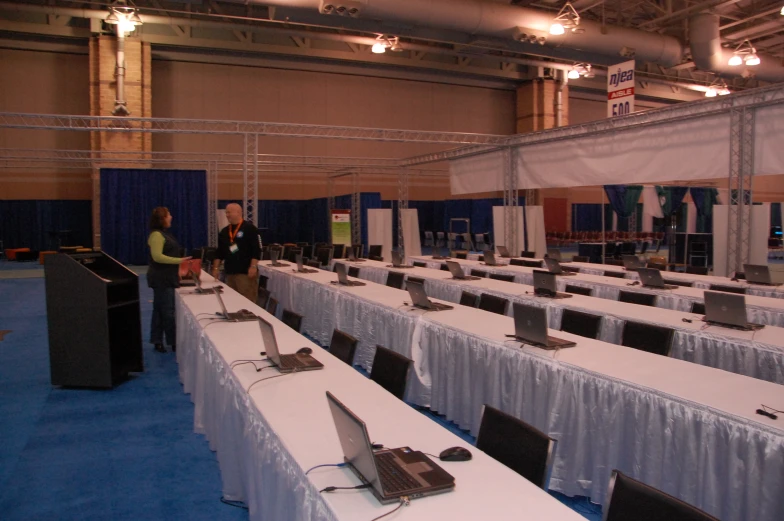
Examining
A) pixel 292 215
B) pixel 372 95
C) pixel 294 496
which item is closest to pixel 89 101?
pixel 292 215

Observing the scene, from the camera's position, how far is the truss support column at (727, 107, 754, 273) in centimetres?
784

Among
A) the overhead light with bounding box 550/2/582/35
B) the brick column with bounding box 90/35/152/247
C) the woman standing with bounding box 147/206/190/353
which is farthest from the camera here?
the brick column with bounding box 90/35/152/247

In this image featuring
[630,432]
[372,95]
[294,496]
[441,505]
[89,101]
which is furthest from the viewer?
[372,95]

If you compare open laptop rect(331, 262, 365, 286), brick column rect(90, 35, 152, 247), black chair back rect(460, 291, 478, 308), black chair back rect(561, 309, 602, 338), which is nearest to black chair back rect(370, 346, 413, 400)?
black chair back rect(561, 309, 602, 338)

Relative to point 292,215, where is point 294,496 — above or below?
below

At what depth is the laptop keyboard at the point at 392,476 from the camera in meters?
1.74

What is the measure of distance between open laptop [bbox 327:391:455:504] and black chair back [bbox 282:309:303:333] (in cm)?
246

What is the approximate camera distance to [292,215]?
65.8 ft

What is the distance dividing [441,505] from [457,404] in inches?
98.3

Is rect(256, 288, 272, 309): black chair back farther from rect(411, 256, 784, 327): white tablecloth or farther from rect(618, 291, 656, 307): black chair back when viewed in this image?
rect(411, 256, 784, 327): white tablecloth

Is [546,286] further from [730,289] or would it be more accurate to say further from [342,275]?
[342,275]

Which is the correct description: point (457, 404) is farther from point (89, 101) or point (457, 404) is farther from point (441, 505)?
point (89, 101)

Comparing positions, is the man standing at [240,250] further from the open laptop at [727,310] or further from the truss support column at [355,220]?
the truss support column at [355,220]

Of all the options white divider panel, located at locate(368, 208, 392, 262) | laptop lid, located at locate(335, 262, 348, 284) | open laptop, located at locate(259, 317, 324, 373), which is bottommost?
open laptop, located at locate(259, 317, 324, 373)
